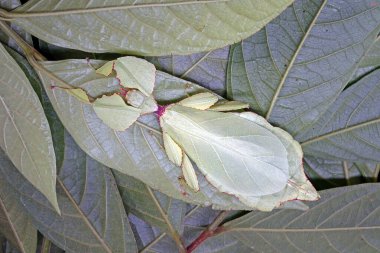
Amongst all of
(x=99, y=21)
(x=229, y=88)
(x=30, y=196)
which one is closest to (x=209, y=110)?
(x=229, y=88)

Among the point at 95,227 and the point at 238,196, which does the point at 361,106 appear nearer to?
the point at 238,196

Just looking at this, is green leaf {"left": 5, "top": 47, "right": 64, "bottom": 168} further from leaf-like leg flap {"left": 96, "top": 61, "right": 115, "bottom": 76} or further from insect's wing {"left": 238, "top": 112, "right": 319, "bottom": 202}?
insect's wing {"left": 238, "top": 112, "right": 319, "bottom": 202}

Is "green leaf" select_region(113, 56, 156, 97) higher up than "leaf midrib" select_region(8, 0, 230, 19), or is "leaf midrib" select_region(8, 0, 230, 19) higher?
"leaf midrib" select_region(8, 0, 230, 19)

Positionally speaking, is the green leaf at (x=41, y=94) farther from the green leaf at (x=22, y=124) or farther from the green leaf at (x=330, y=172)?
the green leaf at (x=330, y=172)

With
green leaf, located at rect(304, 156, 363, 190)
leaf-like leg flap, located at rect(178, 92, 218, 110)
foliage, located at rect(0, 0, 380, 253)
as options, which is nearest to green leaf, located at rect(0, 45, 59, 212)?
foliage, located at rect(0, 0, 380, 253)

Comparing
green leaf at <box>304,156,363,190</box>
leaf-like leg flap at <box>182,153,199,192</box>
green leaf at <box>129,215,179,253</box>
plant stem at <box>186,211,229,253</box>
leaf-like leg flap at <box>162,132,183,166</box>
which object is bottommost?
green leaf at <box>129,215,179,253</box>
